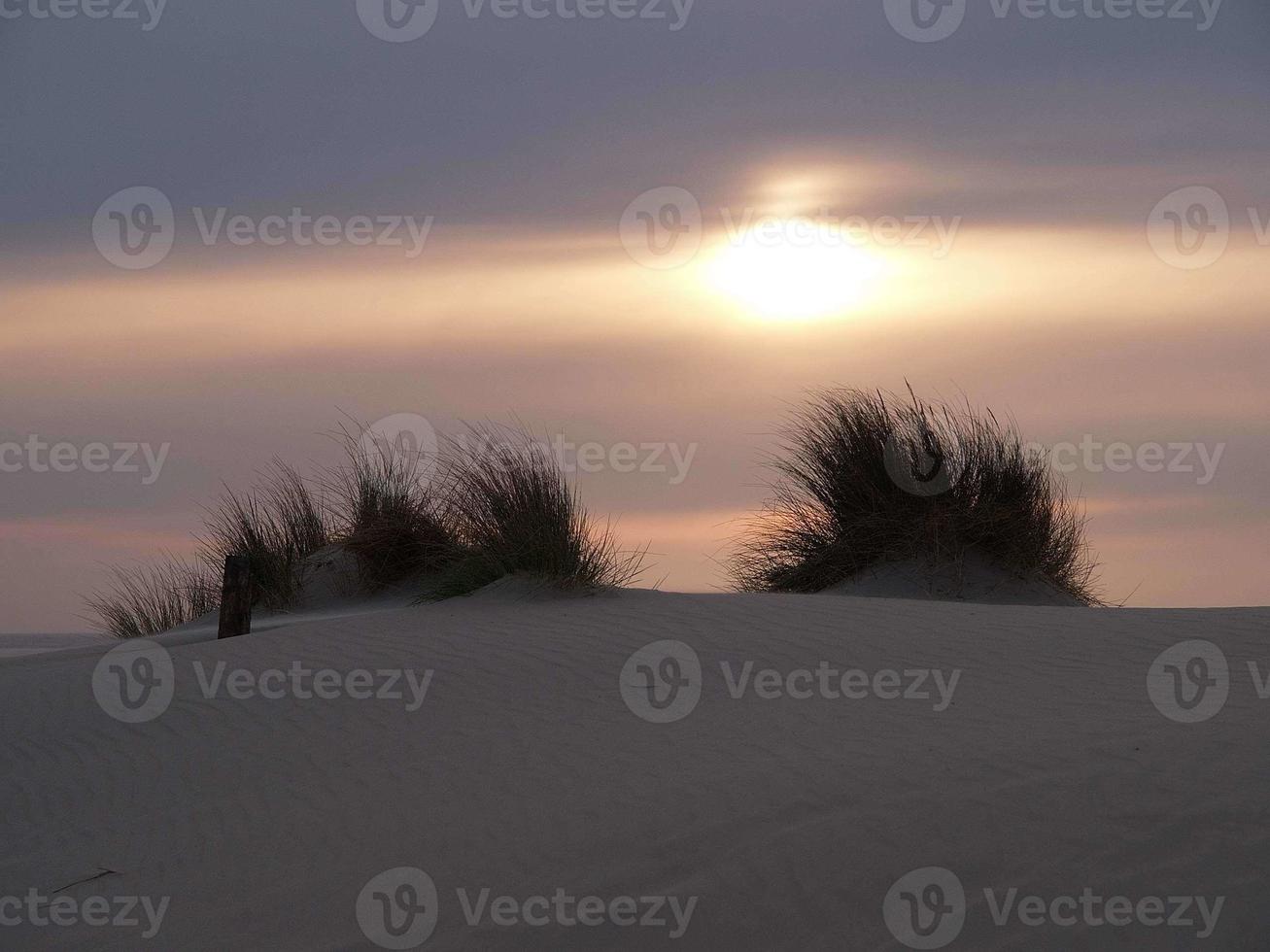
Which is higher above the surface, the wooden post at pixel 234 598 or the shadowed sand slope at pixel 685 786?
the wooden post at pixel 234 598

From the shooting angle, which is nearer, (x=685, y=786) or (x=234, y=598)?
(x=685, y=786)

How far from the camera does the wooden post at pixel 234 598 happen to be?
8992 mm

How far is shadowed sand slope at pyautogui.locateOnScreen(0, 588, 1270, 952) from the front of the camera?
380cm

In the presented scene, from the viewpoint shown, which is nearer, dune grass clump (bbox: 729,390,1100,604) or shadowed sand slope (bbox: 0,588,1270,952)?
shadowed sand slope (bbox: 0,588,1270,952)

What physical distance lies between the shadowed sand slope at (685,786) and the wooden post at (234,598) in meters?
1.39

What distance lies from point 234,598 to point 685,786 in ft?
17.8

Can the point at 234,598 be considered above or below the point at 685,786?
above

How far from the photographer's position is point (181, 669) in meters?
7.52

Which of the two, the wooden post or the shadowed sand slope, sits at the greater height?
the wooden post

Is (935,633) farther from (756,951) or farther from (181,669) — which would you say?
(181,669)

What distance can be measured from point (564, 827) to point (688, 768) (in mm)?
649

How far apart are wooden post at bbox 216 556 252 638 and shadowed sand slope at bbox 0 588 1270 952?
1.39m

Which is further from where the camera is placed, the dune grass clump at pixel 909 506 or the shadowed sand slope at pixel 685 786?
the dune grass clump at pixel 909 506

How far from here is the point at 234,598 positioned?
29.5 ft
